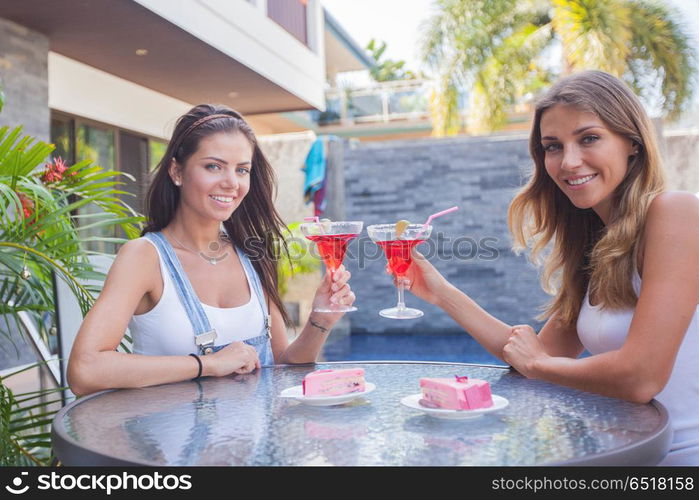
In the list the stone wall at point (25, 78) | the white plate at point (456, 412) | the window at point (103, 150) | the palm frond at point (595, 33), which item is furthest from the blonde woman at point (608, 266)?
the palm frond at point (595, 33)

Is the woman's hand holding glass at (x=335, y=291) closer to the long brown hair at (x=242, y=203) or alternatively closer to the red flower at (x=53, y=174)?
the long brown hair at (x=242, y=203)

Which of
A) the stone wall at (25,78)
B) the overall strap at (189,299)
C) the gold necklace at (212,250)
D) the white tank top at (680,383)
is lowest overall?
the white tank top at (680,383)

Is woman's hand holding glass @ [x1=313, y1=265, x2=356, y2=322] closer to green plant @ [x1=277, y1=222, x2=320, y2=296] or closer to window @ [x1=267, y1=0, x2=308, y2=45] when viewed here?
green plant @ [x1=277, y1=222, x2=320, y2=296]

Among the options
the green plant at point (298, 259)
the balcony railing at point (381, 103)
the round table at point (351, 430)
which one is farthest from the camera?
the balcony railing at point (381, 103)

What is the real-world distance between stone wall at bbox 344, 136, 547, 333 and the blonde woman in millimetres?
6507

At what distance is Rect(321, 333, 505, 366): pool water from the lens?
277 inches

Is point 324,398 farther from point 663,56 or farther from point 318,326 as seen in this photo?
point 663,56

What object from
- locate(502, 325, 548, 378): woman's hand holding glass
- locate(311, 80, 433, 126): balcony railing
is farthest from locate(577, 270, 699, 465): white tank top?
locate(311, 80, 433, 126): balcony railing

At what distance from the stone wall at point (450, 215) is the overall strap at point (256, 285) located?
6.38 m

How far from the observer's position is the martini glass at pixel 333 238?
74.4 inches

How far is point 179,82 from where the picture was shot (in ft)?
25.5

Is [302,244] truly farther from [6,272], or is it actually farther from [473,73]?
[6,272]

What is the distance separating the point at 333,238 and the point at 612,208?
76 centimetres

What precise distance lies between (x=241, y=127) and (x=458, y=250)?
22.5 ft
